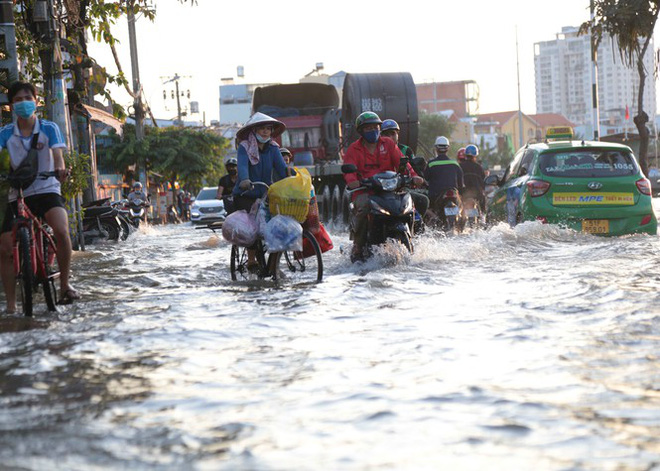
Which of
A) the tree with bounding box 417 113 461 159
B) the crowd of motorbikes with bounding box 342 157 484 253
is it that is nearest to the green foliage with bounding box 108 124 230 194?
the crowd of motorbikes with bounding box 342 157 484 253

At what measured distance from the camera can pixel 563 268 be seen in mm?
9734

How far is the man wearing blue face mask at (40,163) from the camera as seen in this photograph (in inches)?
309

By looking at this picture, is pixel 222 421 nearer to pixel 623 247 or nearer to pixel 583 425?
pixel 583 425

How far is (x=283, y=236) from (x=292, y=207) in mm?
295

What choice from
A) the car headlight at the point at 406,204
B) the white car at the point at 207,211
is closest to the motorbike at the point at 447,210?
the car headlight at the point at 406,204

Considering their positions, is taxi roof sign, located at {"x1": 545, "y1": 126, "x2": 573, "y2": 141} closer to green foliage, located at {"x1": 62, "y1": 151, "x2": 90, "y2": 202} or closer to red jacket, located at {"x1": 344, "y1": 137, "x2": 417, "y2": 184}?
red jacket, located at {"x1": 344, "y1": 137, "x2": 417, "y2": 184}

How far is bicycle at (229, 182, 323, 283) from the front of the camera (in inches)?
385

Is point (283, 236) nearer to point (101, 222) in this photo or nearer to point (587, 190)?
point (587, 190)

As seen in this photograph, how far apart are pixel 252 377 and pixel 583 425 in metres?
1.66

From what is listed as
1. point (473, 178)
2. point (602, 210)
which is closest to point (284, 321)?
point (602, 210)

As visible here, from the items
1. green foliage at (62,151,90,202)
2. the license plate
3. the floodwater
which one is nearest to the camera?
the floodwater

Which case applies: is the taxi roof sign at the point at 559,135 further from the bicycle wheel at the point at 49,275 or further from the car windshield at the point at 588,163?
the bicycle wheel at the point at 49,275

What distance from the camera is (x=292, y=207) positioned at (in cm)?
963

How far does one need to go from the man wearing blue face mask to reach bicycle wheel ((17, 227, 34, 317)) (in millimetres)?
228
